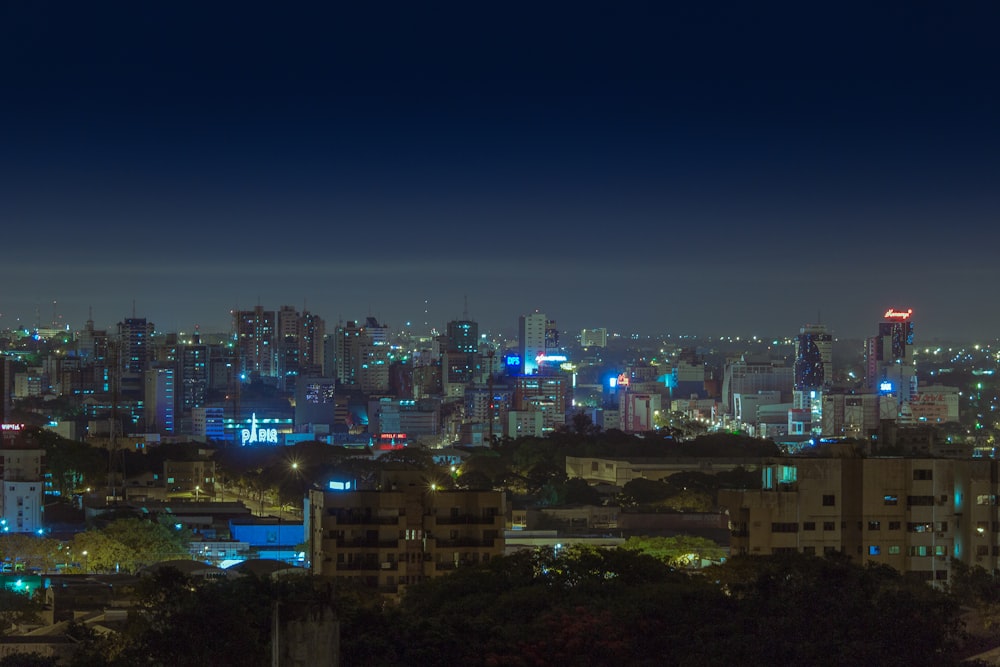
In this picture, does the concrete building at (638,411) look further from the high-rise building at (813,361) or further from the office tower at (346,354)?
the office tower at (346,354)

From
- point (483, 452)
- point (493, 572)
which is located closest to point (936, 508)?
point (493, 572)

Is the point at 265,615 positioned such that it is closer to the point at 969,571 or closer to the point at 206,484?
the point at 969,571

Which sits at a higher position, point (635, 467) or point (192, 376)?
point (192, 376)

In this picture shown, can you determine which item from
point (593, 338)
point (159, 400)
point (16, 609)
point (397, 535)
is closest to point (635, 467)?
point (397, 535)

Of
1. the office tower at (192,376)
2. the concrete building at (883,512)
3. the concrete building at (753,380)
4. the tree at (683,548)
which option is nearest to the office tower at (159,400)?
the office tower at (192,376)

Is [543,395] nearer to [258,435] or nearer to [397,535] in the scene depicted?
[258,435]
